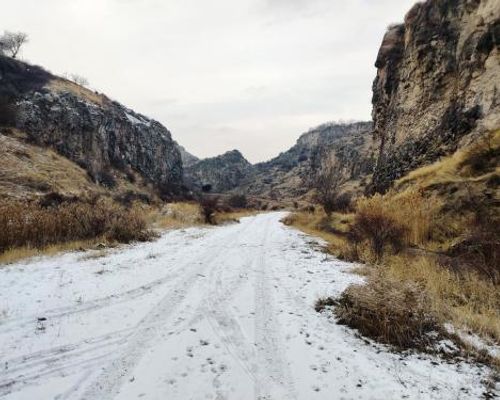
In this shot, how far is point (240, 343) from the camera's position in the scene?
4594mm

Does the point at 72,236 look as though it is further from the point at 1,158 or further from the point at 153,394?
the point at 1,158

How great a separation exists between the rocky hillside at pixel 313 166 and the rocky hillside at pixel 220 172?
511cm

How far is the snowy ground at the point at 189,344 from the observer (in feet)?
→ 11.6

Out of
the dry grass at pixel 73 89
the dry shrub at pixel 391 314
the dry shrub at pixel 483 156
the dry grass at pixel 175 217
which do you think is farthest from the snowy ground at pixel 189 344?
the dry grass at pixel 73 89

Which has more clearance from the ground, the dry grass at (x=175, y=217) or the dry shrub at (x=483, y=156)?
the dry shrub at (x=483, y=156)

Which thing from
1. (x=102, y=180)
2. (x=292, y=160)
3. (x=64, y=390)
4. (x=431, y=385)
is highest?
(x=292, y=160)

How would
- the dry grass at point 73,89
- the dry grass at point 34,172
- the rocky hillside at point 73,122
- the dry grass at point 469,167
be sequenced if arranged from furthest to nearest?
the dry grass at point 73,89 < the rocky hillside at point 73,122 < the dry grass at point 34,172 < the dry grass at point 469,167

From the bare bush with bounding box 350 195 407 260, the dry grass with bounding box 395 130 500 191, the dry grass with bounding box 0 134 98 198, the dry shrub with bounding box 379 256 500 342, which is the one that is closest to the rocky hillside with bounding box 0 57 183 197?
the dry grass with bounding box 0 134 98 198

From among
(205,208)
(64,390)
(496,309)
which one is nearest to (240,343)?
(64,390)

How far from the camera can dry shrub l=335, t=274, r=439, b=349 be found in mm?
4668

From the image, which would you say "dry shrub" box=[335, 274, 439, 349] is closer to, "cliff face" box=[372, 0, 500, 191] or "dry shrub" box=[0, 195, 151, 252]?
"dry shrub" box=[0, 195, 151, 252]

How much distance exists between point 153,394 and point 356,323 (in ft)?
9.55

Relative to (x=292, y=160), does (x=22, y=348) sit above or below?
below

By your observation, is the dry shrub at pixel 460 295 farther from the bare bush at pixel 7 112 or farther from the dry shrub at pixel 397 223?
the bare bush at pixel 7 112
